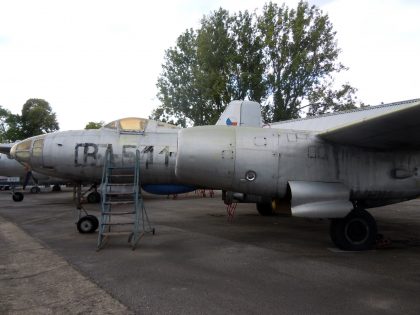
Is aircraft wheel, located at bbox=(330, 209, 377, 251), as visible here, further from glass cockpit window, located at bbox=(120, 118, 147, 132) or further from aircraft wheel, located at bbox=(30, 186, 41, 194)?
aircraft wheel, located at bbox=(30, 186, 41, 194)

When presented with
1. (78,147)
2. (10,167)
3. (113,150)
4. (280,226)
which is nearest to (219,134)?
(113,150)

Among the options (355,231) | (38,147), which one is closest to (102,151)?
(38,147)

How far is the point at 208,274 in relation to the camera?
520 centimetres

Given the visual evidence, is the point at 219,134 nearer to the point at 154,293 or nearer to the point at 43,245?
the point at 154,293

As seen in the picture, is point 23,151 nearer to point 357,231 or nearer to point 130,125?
point 130,125

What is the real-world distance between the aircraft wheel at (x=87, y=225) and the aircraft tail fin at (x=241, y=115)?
551 centimetres

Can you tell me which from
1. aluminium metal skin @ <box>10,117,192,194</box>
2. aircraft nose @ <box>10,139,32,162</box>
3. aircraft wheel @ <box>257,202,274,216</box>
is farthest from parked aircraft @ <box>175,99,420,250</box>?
aircraft wheel @ <box>257,202,274,216</box>

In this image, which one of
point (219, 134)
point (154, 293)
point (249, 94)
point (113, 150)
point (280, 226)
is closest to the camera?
point (154, 293)

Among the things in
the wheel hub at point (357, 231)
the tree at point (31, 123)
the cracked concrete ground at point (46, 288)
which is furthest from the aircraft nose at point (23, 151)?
the tree at point (31, 123)

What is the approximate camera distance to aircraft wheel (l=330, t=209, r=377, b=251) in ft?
22.8

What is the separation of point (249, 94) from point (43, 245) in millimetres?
28398

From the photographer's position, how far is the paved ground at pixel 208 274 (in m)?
4.00

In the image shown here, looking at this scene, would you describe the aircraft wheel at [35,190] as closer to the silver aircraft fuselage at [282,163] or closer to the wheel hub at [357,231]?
the silver aircraft fuselage at [282,163]

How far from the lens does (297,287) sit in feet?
15.1
